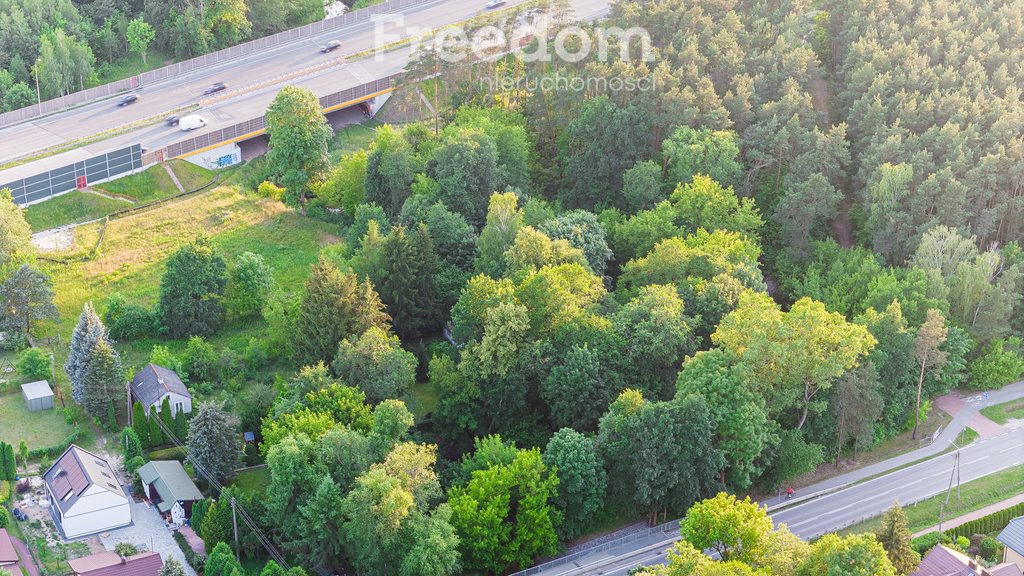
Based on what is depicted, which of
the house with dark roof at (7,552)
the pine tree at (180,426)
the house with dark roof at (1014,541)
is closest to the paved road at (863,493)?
the house with dark roof at (1014,541)

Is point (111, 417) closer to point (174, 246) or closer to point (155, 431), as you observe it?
point (155, 431)

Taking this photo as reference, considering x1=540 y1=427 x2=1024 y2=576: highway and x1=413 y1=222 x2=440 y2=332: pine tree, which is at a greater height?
x1=413 y1=222 x2=440 y2=332: pine tree

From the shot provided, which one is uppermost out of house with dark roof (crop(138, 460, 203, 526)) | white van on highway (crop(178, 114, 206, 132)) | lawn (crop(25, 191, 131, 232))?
white van on highway (crop(178, 114, 206, 132))

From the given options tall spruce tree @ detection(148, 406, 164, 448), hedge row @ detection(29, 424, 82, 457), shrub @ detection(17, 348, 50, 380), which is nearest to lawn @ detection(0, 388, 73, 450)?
hedge row @ detection(29, 424, 82, 457)

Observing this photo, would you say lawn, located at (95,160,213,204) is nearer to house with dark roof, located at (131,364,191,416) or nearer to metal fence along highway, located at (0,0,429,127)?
metal fence along highway, located at (0,0,429,127)

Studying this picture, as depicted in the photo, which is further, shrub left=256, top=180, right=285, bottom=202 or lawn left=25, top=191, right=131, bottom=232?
shrub left=256, top=180, right=285, bottom=202

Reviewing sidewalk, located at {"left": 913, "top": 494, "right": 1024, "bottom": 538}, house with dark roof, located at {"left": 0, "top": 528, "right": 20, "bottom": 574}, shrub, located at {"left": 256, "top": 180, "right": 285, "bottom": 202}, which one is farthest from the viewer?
shrub, located at {"left": 256, "top": 180, "right": 285, "bottom": 202}

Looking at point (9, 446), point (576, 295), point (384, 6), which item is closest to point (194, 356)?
point (9, 446)

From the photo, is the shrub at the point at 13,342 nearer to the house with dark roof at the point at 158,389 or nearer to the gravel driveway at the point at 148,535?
the house with dark roof at the point at 158,389
